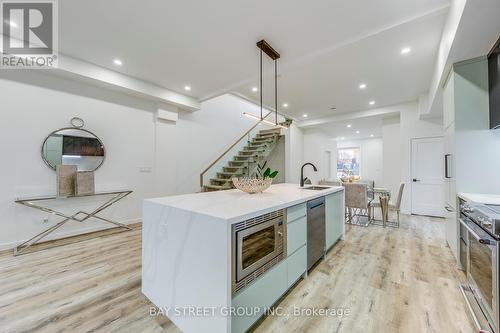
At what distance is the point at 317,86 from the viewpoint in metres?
4.30

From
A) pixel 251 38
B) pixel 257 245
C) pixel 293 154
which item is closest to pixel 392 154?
pixel 293 154

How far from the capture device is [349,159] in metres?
11.4

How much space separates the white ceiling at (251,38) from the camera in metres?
2.15

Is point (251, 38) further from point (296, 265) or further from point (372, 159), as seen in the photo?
point (372, 159)

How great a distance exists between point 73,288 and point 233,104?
5.61 meters

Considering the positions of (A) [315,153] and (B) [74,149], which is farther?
(A) [315,153]

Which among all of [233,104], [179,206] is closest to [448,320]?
[179,206]

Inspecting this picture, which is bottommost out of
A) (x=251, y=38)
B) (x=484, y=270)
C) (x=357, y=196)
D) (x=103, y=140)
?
(x=484, y=270)

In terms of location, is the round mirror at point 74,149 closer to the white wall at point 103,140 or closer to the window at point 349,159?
the white wall at point 103,140

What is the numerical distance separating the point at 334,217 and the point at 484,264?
1516 mm

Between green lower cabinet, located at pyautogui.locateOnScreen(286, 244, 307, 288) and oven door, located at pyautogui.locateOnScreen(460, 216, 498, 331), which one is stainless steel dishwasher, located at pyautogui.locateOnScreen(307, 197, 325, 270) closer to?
green lower cabinet, located at pyautogui.locateOnScreen(286, 244, 307, 288)

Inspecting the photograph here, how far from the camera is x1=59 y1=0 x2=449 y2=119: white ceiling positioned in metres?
2.15

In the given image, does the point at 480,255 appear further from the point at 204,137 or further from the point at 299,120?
the point at 299,120

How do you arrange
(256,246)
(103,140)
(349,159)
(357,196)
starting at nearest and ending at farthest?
1. (256,246)
2. (103,140)
3. (357,196)
4. (349,159)
